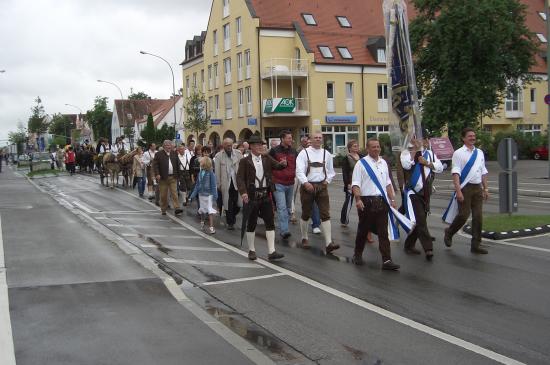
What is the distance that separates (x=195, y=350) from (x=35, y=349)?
1356 millimetres

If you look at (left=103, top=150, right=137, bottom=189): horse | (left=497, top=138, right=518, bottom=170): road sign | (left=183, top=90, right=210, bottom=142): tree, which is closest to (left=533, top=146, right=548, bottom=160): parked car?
(left=183, top=90, right=210, bottom=142): tree

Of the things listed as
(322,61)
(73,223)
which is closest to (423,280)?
(73,223)

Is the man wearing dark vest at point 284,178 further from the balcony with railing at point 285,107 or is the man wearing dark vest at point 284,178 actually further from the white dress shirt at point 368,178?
the balcony with railing at point 285,107

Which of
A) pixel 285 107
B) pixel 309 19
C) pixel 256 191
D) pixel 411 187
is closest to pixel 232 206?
pixel 256 191

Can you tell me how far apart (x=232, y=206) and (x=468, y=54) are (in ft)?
78.4

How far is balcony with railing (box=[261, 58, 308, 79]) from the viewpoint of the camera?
4712 centimetres

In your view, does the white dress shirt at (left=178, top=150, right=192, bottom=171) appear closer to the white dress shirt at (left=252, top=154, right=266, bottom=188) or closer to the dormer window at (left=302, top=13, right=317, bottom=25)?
the white dress shirt at (left=252, top=154, right=266, bottom=188)

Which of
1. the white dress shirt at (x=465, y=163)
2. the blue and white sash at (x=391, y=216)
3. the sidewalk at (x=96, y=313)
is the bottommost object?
the sidewalk at (x=96, y=313)

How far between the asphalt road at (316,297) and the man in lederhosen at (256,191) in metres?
0.40

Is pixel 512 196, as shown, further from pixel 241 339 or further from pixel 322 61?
pixel 322 61

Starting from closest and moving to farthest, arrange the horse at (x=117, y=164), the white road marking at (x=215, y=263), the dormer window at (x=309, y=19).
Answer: the white road marking at (x=215, y=263) → the horse at (x=117, y=164) → the dormer window at (x=309, y=19)

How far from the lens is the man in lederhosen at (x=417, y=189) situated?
962cm

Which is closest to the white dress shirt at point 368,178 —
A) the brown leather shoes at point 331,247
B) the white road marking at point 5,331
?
the brown leather shoes at point 331,247

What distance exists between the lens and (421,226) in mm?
9594
